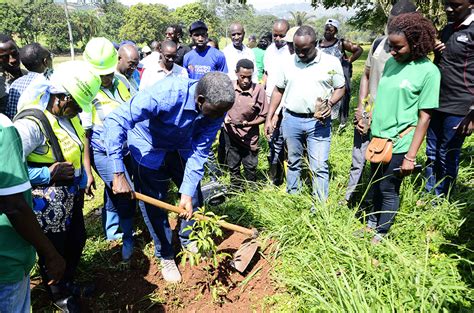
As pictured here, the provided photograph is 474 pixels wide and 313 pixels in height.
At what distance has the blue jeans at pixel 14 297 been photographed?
61.7 inches

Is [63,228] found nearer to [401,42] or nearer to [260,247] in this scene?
[260,247]

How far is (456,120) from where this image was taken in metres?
3.10

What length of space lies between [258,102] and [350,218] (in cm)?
187

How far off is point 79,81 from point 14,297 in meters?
1.25

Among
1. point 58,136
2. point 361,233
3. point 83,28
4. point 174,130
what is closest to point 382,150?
point 361,233

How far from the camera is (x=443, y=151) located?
3.26 metres

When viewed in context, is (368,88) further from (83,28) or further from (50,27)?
(83,28)

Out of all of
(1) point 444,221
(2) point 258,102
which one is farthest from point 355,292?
(2) point 258,102

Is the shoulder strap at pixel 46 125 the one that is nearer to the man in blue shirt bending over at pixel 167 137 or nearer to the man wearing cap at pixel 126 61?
the man in blue shirt bending over at pixel 167 137

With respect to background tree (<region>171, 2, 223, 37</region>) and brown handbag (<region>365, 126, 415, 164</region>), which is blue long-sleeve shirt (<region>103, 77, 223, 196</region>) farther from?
background tree (<region>171, 2, 223, 37</region>)

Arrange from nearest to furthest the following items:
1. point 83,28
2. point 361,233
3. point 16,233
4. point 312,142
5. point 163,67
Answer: point 16,233 < point 361,233 < point 312,142 < point 163,67 < point 83,28

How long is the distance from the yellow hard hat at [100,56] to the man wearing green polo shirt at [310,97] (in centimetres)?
173

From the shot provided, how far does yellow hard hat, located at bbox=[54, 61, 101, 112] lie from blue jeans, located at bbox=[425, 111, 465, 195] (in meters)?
3.01

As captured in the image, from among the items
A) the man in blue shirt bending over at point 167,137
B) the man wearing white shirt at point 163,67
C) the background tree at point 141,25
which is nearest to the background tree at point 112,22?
the background tree at point 141,25
